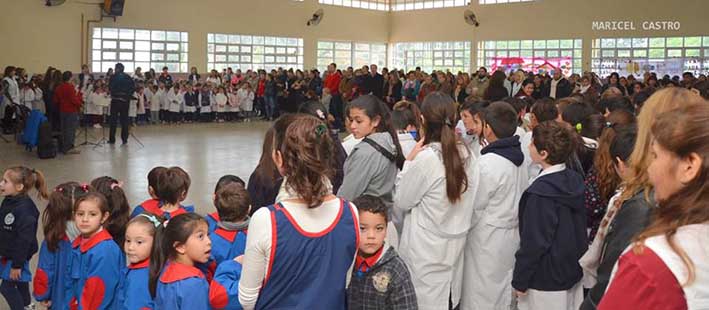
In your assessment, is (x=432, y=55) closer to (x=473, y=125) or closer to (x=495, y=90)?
(x=495, y=90)

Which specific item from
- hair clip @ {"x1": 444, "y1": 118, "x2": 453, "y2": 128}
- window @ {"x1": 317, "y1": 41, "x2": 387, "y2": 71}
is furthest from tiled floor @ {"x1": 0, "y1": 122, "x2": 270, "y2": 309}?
window @ {"x1": 317, "y1": 41, "x2": 387, "y2": 71}

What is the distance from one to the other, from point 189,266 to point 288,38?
2386 centimetres

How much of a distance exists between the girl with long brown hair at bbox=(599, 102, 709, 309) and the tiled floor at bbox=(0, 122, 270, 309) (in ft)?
18.6

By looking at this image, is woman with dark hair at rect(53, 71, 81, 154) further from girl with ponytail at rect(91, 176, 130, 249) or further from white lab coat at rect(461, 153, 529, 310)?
white lab coat at rect(461, 153, 529, 310)

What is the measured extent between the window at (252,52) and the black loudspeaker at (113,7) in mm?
3482

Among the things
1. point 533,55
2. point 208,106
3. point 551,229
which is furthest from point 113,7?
point 551,229

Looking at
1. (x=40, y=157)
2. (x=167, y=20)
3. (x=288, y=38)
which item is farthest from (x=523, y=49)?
(x=40, y=157)

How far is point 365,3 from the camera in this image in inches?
1109

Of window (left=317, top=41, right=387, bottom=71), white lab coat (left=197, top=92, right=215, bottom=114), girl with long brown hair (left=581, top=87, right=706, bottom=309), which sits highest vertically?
window (left=317, top=41, right=387, bottom=71)

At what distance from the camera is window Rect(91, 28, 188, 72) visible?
21031mm

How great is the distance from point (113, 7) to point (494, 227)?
18.9 metres

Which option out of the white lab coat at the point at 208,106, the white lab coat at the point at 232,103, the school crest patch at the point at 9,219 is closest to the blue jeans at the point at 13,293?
the school crest patch at the point at 9,219

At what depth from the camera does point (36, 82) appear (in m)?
16.0

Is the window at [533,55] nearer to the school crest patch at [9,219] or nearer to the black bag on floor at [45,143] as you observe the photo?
the black bag on floor at [45,143]
